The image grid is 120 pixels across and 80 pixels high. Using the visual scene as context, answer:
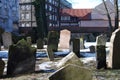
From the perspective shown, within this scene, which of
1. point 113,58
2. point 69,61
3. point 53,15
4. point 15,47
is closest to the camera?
point 69,61

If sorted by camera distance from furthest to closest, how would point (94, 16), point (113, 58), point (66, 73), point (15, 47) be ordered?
point (94, 16)
point (113, 58)
point (15, 47)
point (66, 73)

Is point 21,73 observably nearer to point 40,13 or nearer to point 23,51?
point 23,51

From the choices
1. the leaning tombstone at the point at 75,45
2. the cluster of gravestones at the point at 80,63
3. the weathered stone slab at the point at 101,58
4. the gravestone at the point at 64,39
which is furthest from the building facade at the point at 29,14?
the weathered stone slab at the point at 101,58

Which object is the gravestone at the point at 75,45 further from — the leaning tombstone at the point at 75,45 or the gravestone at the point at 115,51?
the gravestone at the point at 115,51

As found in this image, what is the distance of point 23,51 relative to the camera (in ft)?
36.8

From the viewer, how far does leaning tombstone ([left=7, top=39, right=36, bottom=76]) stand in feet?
36.2

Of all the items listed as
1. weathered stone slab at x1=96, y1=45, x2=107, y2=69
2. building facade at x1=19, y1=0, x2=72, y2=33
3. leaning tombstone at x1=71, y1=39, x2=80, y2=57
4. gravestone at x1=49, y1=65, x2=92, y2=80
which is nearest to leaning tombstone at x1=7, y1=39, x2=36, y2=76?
weathered stone slab at x1=96, y1=45, x2=107, y2=69

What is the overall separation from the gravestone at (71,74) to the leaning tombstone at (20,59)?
17.2 feet

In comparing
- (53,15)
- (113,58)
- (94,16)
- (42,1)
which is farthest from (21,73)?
(53,15)

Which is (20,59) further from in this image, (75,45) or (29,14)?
(29,14)

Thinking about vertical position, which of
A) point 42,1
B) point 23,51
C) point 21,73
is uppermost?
point 42,1

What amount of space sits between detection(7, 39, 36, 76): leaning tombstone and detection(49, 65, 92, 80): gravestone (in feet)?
17.2

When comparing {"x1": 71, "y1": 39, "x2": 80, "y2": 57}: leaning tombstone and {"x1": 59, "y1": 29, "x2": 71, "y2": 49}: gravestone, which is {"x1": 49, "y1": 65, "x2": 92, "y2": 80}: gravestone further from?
{"x1": 59, "y1": 29, "x2": 71, "y2": 49}: gravestone

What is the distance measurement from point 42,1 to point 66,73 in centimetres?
3509
